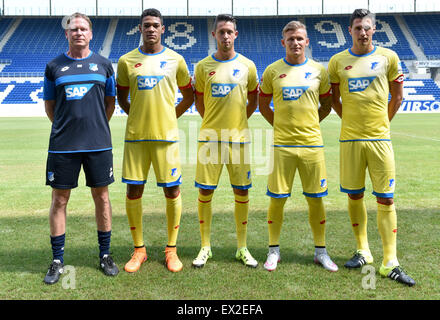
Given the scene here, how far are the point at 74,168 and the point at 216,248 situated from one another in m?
1.63

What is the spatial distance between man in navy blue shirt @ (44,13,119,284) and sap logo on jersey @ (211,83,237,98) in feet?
3.16

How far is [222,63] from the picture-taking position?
3.80 meters

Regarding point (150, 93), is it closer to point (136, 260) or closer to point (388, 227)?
point (136, 260)

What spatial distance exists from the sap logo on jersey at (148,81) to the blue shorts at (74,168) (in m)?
0.66

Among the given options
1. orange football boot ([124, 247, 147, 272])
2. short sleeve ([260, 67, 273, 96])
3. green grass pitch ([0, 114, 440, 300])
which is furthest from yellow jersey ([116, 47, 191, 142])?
green grass pitch ([0, 114, 440, 300])

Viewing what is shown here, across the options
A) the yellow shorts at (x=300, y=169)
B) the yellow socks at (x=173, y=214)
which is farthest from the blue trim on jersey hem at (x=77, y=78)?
the yellow shorts at (x=300, y=169)

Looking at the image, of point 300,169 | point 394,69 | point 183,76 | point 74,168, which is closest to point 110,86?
point 183,76

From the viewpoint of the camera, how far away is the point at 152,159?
3.79 meters

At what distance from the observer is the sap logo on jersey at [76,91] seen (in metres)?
3.42

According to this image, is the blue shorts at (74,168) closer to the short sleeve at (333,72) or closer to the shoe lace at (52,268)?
the shoe lace at (52,268)

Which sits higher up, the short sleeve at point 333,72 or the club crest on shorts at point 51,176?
the short sleeve at point 333,72

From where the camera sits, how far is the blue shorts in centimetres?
347

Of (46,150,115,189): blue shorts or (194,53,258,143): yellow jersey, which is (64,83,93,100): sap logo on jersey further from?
(194,53,258,143): yellow jersey
